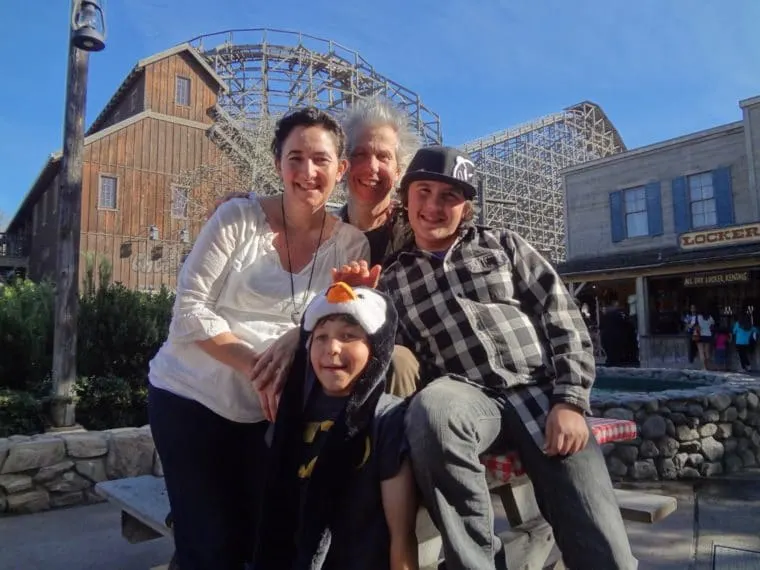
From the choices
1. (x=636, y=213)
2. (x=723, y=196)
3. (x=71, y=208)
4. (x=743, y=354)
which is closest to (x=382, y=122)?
(x=71, y=208)

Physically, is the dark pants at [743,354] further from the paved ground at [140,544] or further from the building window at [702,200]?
the paved ground at [140,544]

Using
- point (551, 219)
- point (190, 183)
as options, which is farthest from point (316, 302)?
point (551, 219)

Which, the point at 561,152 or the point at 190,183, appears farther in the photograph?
the point at 561,152

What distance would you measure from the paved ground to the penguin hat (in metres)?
2.29

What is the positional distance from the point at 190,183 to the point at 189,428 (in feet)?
57.8

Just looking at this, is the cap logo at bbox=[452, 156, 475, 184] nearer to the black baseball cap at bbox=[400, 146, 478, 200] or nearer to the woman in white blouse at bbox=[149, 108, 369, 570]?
the black baseball cap at bbox=[400, 146, 478, 200]

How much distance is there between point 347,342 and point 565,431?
68 centimetres

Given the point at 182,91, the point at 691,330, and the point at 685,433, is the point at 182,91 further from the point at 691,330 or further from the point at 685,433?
the point at 685,433

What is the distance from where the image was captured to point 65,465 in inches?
157

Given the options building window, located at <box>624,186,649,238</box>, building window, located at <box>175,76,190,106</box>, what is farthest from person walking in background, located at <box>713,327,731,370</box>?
building window, located at <box>175,76,190,106</box>

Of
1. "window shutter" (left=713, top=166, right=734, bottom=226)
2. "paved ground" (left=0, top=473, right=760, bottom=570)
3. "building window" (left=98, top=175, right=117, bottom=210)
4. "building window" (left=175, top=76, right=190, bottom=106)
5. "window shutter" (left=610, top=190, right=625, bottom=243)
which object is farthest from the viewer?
"building window" (left=175, top=76, right=190, bottom=106)

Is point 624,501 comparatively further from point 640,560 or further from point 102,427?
point 102,427

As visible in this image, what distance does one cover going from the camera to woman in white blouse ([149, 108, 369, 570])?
165cm

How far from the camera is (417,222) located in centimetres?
192
